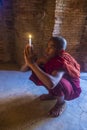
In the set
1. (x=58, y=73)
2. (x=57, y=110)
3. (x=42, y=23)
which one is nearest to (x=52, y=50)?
(x=58, y=73)

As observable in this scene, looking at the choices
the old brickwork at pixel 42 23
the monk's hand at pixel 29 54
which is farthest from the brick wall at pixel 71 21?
the monk's hand at pixel 29 54

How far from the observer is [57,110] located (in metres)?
1.86

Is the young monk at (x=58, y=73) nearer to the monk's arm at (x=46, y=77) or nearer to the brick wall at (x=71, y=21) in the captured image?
the monk's arm at (x=46, y=77)

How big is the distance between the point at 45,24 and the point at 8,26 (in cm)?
58

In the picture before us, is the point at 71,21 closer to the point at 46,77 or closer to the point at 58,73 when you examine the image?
the point at 58,73

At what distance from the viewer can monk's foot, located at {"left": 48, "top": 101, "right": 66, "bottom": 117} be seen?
184 centimetres

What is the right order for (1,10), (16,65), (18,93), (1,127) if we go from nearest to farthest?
(1,127), (18,93), (1,10), (16,65)

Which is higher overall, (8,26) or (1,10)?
(1,10)

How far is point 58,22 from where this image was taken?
2357 mm

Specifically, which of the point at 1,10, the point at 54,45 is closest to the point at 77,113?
the point at 54,45

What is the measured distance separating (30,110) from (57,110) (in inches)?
10.8

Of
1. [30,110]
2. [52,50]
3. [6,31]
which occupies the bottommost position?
[30,110]

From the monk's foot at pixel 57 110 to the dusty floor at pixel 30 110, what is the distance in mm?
37

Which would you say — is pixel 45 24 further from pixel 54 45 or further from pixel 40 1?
pixel 54 45
